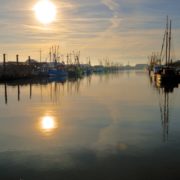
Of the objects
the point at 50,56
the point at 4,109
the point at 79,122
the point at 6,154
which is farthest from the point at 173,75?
the point at 50,56

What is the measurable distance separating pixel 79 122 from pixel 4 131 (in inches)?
227

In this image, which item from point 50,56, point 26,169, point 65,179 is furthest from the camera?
point 50,56

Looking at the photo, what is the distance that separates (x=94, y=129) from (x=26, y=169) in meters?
9.10

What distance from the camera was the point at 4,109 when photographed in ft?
118

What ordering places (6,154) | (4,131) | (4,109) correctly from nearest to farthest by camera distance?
(6,154) < (4,131) < (4,109)

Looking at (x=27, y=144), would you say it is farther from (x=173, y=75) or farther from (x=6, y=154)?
(x=173, y=75)

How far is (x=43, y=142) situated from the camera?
64.8 ft

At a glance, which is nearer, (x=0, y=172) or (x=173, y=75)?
(x=0, y=172)

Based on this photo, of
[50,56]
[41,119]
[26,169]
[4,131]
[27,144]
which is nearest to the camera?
[26,169]

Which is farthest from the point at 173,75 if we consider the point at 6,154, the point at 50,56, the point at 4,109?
the point at 50,56

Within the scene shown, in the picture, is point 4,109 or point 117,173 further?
point 4,109

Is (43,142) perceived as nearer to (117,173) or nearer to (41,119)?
(117,173)

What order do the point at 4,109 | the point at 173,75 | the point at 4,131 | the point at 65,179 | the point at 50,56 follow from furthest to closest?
the point at 50,56 → the point at 173,75 → the point at 4,109 → the point at 4,131 → the point at 65,179

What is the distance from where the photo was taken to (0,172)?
47.8ft
